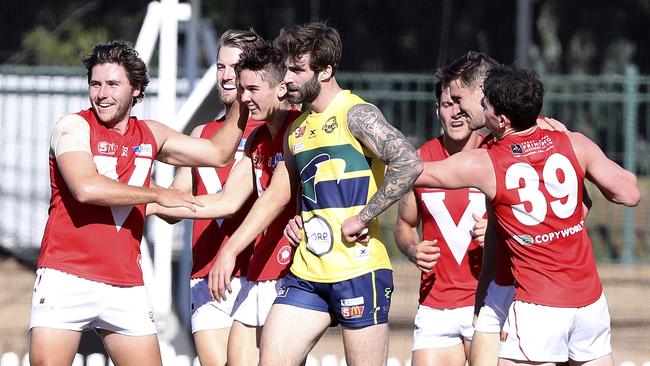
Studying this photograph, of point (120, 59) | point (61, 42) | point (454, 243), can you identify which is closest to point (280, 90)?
point (120, 59)

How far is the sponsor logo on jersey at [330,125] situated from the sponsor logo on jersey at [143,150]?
0.95m

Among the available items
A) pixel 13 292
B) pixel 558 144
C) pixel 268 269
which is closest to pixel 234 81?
pixel 268 269

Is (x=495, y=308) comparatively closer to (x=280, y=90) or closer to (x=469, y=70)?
(x=469, y=70)

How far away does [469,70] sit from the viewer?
5750 millimetres

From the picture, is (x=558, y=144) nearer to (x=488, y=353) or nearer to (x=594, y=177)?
(x=594, y=177)

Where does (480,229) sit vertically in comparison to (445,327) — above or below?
above

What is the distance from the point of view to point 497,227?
16.8ft

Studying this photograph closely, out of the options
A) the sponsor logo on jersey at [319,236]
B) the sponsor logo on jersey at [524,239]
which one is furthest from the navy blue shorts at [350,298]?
the sponsor logo on jersey at [524,239]

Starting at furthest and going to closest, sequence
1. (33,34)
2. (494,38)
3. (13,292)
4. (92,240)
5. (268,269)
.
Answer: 1. (33,34)
2. (494,38)
3. (13,292)
4. (268,269)
5. (92,240)

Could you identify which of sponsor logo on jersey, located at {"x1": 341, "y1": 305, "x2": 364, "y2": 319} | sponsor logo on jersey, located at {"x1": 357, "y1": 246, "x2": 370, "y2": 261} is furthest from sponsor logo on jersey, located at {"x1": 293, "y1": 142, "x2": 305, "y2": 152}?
sponsor logo on jersey, located at {"x1": 341, "y1": 305, "x2": 364, "y2": 319}

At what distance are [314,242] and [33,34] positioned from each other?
50.9 ft

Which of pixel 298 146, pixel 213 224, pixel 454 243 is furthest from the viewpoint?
pixel 213 224

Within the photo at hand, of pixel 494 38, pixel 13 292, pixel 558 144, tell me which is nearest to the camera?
pixel 558 144

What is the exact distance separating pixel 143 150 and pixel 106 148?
0.22 m
